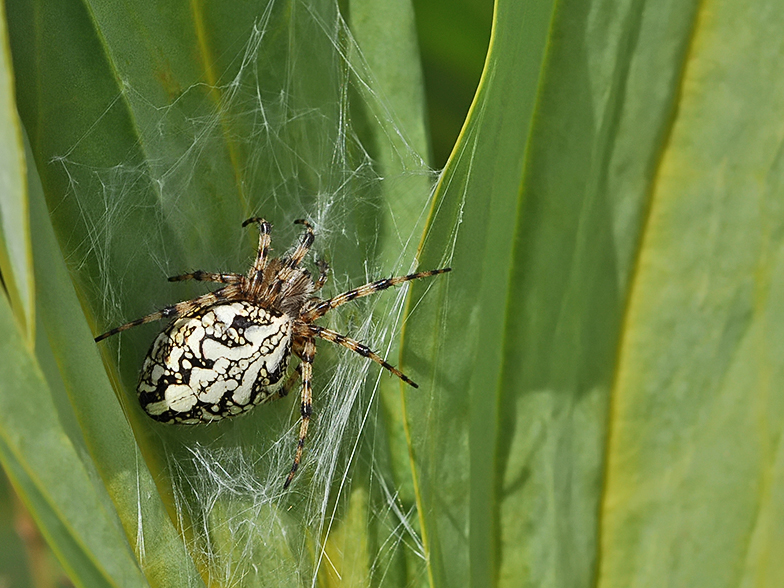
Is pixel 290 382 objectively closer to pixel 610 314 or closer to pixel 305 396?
pixel 305 396

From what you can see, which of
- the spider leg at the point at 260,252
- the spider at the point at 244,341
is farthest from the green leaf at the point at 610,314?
the spider leg at the point at 260,252

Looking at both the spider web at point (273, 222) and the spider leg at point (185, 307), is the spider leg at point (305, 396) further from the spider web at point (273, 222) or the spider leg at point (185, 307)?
the spider leg at point (185, 307)

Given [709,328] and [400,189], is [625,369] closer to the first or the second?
[709,328]

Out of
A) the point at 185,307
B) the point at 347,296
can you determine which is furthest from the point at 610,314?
the point at 185,307

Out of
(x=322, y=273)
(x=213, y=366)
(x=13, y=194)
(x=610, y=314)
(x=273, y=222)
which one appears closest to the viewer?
(x=13, y=194)

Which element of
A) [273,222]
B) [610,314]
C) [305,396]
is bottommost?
[305,396]

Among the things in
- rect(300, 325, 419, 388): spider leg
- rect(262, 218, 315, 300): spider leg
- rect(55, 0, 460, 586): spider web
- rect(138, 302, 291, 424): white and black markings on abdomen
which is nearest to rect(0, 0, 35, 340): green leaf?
rect(55, 0, 460, 586): spider web

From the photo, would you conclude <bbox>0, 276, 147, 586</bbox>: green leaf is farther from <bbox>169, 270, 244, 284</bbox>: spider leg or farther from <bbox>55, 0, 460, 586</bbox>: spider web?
<bbox>169, 270, 244, 284</bbox>: spider leg

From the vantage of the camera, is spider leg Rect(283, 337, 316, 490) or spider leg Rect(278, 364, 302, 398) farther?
spider leg Rect(278, 364, 302, 398)
